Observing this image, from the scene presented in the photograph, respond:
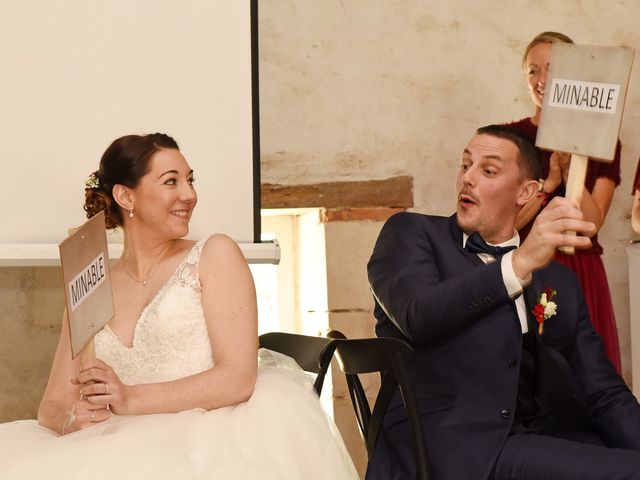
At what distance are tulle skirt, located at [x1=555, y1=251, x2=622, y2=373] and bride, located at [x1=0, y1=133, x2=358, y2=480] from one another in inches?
73.9

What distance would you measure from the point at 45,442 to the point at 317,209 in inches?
94.5

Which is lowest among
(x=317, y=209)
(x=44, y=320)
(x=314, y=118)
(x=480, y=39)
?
(x=44, y=320)

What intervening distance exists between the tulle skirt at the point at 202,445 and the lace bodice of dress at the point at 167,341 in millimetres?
212

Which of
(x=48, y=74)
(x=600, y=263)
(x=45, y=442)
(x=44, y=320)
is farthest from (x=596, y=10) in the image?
(x=45, y=442)

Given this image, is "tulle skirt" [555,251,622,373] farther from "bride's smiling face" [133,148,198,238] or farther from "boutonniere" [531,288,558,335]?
"bride's smiling face" [133,148,198,238]

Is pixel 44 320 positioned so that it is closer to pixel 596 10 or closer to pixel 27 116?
pixel 27 116

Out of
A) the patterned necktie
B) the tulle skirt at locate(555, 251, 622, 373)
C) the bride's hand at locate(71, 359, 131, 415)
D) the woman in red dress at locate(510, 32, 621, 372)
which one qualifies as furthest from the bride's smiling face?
the tulle skirt at locate(555, 251, 622, 373)

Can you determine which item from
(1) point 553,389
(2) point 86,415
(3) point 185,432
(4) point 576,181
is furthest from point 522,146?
(2) point 86,415

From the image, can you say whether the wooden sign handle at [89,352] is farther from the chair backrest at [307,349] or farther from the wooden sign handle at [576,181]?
the wooden sign handle at [576,181]

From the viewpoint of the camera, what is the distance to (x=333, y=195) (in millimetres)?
4328

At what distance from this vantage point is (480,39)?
4.51m

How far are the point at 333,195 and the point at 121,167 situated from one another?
69.0 inches

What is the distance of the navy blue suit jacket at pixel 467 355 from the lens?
7.82ft

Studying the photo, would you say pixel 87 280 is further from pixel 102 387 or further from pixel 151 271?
pixel 151 271
